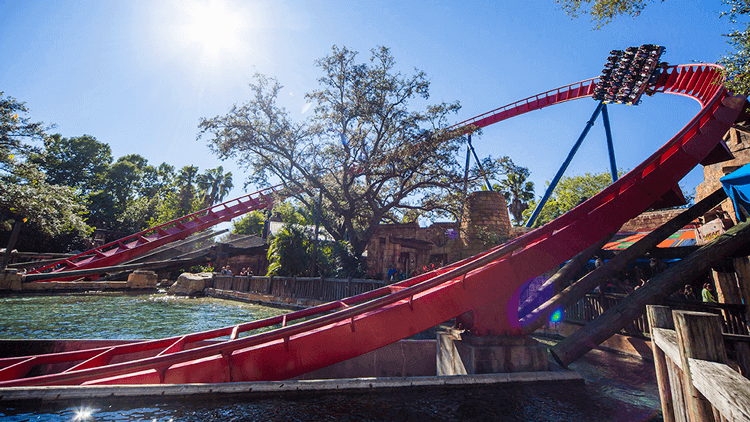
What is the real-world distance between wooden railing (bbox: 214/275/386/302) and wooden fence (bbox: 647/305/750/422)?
10659mm

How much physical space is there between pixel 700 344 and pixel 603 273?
227 inches

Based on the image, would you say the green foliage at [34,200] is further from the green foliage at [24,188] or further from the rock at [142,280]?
the rock at [142,280]

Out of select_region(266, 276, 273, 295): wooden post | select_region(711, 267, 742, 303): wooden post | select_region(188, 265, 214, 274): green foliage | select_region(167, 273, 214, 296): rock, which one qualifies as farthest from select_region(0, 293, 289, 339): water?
select_region(711, 267, 742, 303): wooden post

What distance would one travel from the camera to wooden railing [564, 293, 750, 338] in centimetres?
573

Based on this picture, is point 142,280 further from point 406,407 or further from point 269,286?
point 406,407

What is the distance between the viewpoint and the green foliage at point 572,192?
117 feet

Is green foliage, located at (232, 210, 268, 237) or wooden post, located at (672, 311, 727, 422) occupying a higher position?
green foliage, located at (232, 210, 268, 237)

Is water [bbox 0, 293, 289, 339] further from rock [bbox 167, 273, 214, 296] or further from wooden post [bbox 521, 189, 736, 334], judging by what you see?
wooden post [bbox 521, 189, 736, 334]

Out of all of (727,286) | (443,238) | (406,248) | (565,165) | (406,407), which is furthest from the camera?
(406,248)

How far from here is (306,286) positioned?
14.6 metres

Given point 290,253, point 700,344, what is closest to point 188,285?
point 290,253

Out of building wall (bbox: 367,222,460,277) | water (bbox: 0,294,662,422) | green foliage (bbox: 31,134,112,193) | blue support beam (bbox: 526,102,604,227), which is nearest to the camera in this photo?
water (bbox: 0,294,662,422)

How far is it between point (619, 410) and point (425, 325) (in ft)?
8.60

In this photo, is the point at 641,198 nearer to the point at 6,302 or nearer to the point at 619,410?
the point at 619,410
